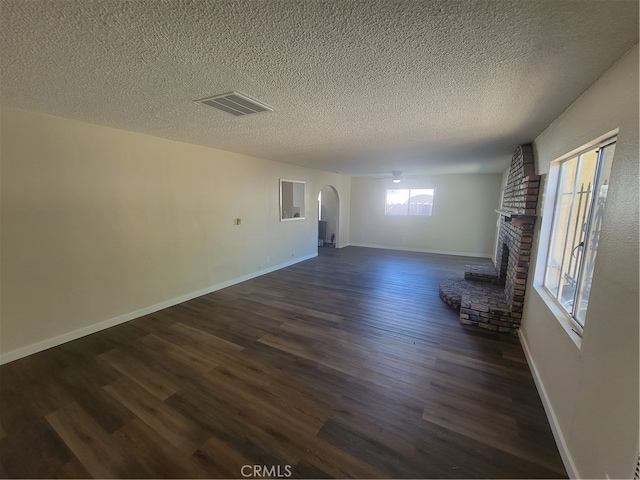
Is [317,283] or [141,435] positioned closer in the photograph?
[141,435]

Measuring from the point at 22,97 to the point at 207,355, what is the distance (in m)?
2.72

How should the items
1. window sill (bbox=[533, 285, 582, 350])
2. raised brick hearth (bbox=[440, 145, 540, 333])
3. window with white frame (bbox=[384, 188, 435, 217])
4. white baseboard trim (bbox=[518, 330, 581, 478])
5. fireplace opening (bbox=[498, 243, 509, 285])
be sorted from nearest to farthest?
white baseboard trim (bbox=[518, 330, 581, 478]) < window sill (bbox=[533, 285, 582, 350]) < raised brick hearth (bbox=[440, 145, 540, 333]) < fireplace opening (bbox=[498, 243, 509, 285]) < window with white frame (bbox=[384, 188, 435, 217])

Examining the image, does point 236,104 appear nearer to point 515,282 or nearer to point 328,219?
point 515,282

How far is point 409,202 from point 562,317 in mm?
6635

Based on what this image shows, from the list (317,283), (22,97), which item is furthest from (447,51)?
(317,283)

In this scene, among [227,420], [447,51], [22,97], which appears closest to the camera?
[447,51]

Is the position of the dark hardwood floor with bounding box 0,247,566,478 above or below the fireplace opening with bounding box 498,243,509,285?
below

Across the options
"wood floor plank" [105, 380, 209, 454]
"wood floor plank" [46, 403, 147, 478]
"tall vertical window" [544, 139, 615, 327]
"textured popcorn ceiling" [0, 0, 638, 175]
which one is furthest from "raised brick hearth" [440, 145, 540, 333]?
"wood floor plank" [46, 403, 147, 478]

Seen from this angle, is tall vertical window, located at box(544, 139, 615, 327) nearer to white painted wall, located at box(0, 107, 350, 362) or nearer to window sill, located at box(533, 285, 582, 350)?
window sill, located at box(533, 285, 582, 350)

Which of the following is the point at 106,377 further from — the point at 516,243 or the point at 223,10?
the point at 516,243

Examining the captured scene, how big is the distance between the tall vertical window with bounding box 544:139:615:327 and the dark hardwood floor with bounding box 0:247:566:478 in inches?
34.3

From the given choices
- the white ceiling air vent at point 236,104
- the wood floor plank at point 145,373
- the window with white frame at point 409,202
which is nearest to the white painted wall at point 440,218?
the window with white frame at point 409,202

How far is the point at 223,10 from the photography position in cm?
110

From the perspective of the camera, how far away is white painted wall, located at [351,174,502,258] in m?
7.30
